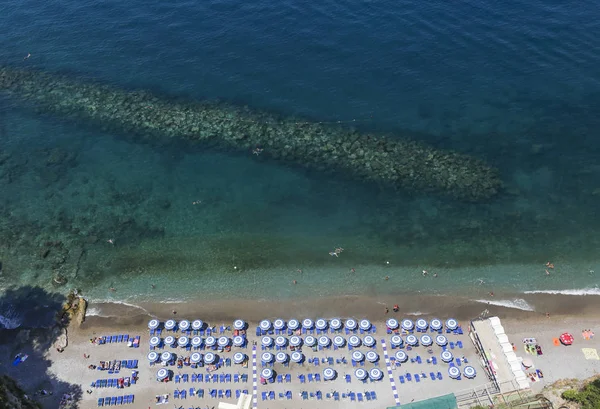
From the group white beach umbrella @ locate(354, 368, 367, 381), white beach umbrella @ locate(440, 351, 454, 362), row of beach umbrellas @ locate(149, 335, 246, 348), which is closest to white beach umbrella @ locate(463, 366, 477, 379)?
white beach umbrella @ locate(440, 351, 454, 362)

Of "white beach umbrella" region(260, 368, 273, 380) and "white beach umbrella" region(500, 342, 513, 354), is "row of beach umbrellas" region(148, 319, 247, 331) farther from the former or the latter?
"white beach umbrella" region(500, 342, 513, 354)

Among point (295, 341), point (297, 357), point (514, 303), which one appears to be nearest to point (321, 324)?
point (295, 341)

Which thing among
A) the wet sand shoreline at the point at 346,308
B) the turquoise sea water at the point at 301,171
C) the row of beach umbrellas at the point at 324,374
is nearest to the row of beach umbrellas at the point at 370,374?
the row of beach umbrellas at the point at 324,374

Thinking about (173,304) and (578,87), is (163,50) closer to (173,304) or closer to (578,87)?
(173,304)

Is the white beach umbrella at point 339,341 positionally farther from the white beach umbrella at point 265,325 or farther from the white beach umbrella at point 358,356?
the white beach umbrella at point 265,325

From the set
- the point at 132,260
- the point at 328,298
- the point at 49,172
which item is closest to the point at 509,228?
the point at 328,298

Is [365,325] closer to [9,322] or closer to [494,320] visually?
[494,320]
